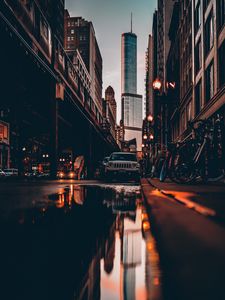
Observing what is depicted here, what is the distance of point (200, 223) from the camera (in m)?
2.95

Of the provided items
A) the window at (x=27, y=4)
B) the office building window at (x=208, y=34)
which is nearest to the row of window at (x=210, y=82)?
the office building window at (x=208, y=34)

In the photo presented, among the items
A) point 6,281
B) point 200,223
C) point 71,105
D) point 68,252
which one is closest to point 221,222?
point 200,223

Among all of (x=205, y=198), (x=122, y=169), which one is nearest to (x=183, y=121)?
(x=122, y=169)

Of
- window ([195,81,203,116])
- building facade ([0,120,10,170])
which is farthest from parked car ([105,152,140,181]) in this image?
building facade ([0,120,10,170])

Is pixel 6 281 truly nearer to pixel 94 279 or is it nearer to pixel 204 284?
pixel 94 279

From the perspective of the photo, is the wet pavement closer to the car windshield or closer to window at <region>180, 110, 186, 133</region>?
the car windshield

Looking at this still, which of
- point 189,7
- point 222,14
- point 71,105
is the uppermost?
point 189,7

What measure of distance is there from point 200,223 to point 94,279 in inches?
56.3

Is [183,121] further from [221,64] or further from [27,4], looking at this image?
[27,4]

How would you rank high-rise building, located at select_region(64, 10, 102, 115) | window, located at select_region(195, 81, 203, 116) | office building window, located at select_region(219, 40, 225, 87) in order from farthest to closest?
high-rise building, located at select_region(64, 10, 102, 115) < window, located at select_region(195, 81, 203, 116) < office building window, located at select_region(219, 40, 225, 87)

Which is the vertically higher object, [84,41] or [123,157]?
[84,41]

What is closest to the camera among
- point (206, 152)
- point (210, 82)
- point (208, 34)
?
point (206, 152)

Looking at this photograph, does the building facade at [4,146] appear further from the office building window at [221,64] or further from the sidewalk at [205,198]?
the sidewalk at [205,198]

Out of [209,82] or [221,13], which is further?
[209,82]
